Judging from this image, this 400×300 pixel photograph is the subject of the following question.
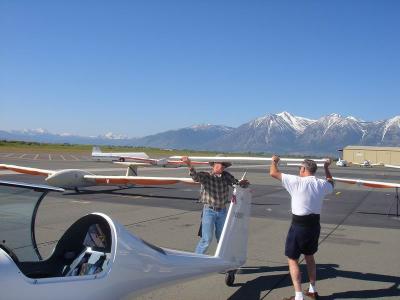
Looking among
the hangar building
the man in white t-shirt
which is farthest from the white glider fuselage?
the hangar building

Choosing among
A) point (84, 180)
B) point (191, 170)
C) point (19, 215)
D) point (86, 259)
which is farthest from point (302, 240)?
point (84, 180)

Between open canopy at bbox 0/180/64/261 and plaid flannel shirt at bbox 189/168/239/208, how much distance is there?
2382 millimetres

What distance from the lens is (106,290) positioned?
3.91 metres

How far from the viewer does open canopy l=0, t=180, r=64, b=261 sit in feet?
13.3

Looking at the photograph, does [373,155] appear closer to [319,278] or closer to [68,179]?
[68,179]

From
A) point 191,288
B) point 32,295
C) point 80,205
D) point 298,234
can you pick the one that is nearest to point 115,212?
point 80,205

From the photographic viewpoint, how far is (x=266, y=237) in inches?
372

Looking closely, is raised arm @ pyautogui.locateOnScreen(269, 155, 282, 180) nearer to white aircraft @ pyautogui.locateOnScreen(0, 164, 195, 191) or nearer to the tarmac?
the tarmac

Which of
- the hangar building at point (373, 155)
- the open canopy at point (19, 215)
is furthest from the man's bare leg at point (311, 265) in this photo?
the hangar building at point (373, 155)

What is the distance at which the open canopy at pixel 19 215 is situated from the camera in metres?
4.06

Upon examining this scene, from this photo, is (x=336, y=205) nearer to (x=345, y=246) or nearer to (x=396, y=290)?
(x=345, y=246)

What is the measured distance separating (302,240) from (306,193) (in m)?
0.52

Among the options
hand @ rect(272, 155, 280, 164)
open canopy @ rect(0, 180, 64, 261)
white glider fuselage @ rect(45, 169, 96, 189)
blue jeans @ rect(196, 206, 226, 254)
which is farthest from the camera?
white glider fuselage @ rect(45, 169, 96, 189)

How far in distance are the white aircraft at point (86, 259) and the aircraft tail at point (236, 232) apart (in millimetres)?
595
